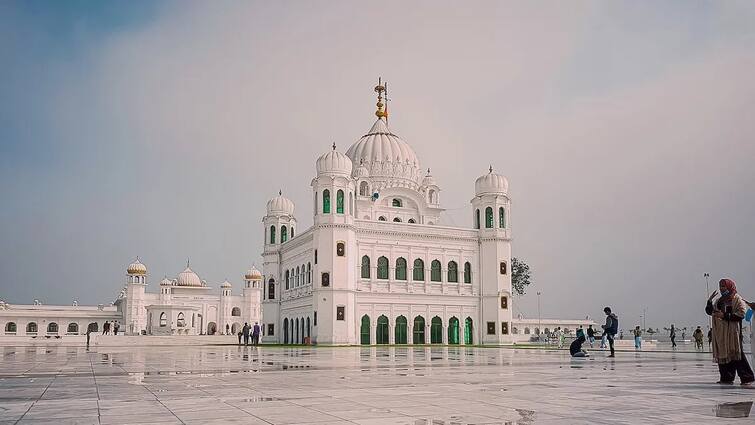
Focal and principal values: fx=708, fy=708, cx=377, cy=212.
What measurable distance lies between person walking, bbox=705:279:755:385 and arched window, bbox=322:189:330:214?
37.9 meters

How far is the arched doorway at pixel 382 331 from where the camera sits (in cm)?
4906

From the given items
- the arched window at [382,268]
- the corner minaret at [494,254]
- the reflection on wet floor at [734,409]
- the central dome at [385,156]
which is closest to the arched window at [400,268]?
the arched window at [382,268]

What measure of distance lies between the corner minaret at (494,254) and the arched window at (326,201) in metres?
12.9

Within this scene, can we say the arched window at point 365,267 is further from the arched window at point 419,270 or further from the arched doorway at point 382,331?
the arched window at point 419,270

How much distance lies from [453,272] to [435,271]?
1539 millimetres

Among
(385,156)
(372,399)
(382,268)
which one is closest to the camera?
(372,399)

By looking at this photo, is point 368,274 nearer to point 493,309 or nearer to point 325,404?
point 493,309

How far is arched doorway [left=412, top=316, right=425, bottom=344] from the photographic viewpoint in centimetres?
5066

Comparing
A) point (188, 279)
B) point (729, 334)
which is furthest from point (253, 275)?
point (729, 334)

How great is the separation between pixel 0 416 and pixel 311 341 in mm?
40791

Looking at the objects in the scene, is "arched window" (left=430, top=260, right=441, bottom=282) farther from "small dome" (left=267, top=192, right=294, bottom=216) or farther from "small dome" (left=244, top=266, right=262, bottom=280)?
"small dome" (left=244, top=266, right=262, bottom=280)

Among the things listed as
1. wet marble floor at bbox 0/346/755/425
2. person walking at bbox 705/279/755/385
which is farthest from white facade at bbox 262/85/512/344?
person walking at bbox 705/279/755/385

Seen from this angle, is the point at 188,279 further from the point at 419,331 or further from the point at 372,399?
the point at 372,399

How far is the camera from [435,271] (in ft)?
172
